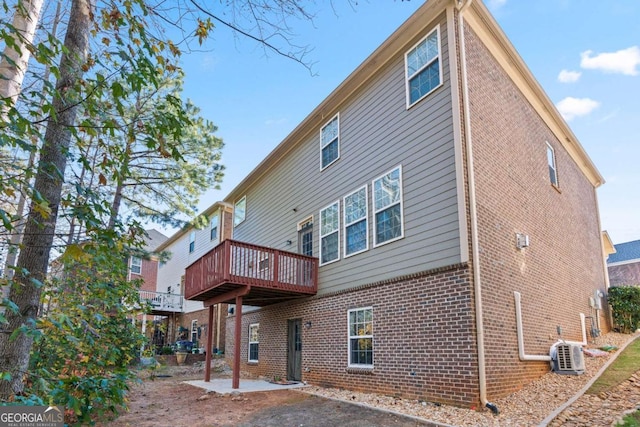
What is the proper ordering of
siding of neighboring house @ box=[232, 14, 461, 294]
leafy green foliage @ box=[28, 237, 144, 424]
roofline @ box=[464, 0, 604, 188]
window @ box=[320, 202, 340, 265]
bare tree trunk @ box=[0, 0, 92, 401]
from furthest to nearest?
1. window @ box=[320, 202, 340, 265]
2. roofline @ box=[464, 0, 604, 188]
3. siding of neighboring house @ box=[232, 14, 461, 294]
4. bare tree trunk @ box=[0, 0, 92, 401]
5. leafy green foliage @ box=[28, 237, 144, 424]

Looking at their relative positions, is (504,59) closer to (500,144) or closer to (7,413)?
(500,144)

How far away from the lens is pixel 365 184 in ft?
34.8

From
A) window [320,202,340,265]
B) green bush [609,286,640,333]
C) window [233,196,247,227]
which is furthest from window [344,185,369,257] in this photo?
green bush [609,286,640,333]

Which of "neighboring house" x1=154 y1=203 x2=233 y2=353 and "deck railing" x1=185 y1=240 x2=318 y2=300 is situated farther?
"neighboring house" x1=154 y1=203 x2=233 y2=353

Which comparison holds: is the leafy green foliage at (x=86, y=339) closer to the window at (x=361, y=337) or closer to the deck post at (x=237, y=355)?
the deck post at (x=237, y=355)

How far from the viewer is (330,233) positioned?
1172cm

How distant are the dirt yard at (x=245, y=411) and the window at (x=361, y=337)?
4.44 feet

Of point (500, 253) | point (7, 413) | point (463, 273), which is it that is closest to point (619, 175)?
point (500, 253)

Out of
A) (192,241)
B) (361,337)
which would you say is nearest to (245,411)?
(361,337)

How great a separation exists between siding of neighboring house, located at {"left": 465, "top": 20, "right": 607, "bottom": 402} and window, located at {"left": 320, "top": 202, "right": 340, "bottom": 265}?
4.11 metres

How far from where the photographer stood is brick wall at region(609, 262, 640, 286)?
25133 millimetres

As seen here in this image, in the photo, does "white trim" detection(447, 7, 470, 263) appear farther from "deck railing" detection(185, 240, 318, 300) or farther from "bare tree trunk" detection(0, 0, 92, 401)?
"bare tree trunk" detection(0, 0, 92, 401)

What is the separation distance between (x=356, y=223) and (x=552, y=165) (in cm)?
607

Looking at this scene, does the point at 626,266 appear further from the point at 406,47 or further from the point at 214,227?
the point at 214,227
